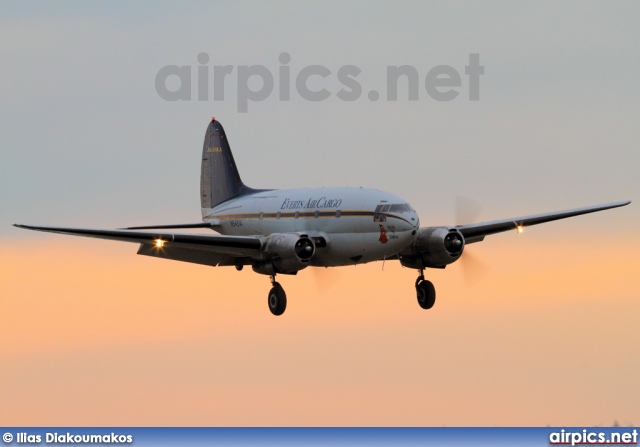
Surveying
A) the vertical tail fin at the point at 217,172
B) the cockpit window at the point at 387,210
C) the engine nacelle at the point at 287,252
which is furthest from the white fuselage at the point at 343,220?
the vertical tail fin at the point at 217,172

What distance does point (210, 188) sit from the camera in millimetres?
68250

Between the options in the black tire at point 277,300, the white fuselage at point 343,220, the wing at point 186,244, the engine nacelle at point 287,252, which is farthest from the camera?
the black tire at point 277,300

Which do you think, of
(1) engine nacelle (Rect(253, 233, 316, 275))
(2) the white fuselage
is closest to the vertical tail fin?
(2) the white fuselage

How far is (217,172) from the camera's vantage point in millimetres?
68375

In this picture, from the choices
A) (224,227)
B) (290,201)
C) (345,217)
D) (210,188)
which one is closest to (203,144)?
(210,188)

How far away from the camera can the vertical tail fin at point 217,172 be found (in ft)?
220

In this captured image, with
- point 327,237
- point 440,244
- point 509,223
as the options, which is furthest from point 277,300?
point 509,223

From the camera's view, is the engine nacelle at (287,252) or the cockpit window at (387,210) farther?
the engine nacelle at (287,252)

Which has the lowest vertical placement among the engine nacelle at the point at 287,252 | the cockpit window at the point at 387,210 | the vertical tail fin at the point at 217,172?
→ the engine nacelle at the point at 287,252

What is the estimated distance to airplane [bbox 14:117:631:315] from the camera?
54188 millimetres

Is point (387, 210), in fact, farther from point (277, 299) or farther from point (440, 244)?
point (277, 299)

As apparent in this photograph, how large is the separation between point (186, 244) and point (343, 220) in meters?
6.37

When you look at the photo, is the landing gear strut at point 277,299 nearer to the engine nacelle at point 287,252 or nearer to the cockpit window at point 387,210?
the engine nacelle at point 287,252

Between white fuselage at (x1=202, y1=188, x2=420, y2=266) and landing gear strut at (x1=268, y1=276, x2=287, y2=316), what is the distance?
1992mm
